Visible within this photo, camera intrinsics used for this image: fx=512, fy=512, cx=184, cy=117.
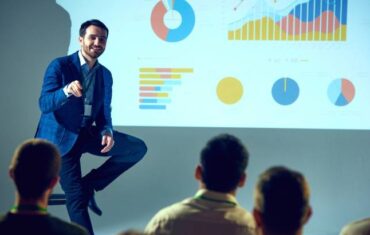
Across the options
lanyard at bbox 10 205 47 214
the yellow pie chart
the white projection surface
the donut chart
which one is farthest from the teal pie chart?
lanyard at bbox 10 205 47 214

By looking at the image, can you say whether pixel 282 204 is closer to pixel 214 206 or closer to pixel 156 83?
pixel 214 206

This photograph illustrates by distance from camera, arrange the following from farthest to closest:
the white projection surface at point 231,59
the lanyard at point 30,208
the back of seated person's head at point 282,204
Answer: the white projection surface at point 231,59 < the lanyard at point 30,208 < the back of seated person's head at point 282,204

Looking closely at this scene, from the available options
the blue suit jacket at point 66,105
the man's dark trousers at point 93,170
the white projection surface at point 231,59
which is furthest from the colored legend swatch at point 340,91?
the blue suit jacket at point 66,105

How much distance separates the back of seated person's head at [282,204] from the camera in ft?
4.86

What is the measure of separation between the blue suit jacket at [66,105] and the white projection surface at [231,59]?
8 cm

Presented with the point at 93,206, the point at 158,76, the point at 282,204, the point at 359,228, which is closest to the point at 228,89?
the point at 158,76

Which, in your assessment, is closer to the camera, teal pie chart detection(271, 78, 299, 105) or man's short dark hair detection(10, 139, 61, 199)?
man's short dark hair detection(10, 139, 61, 199)

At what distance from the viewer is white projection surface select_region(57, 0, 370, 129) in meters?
3.56

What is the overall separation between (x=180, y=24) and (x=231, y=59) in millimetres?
433

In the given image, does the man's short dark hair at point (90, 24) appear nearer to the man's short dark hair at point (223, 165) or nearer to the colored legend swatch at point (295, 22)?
the colored legend swatch at point (295, 22)

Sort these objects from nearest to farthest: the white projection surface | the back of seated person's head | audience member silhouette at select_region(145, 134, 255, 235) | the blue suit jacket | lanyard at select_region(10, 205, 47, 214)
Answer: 1. the back of seated person's head
2. lanyard at select_region(10, 205, 47, 214)
3. audience member silhouette at select_region(145, 134, 255, 235)
4. the blue suit jacket
5. the white projection surface

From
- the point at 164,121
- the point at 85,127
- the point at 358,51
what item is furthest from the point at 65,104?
the point at 358,51

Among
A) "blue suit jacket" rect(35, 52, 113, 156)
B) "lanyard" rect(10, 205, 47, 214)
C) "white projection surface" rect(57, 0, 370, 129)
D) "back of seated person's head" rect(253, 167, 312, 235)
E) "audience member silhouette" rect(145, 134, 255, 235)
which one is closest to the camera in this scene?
"back of seated person's head" rect(253, 167, 312, 235)

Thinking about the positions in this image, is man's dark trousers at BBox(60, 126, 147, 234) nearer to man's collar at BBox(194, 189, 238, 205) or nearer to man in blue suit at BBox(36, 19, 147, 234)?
man in blue suit at BBox(36, 19, 147, 234)
